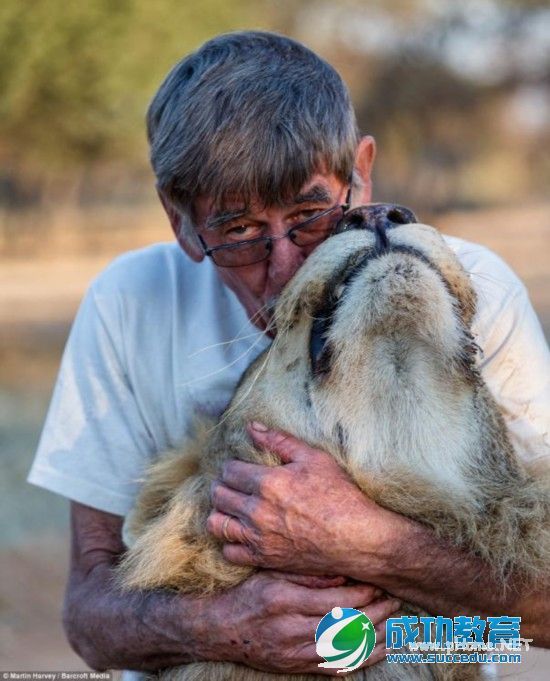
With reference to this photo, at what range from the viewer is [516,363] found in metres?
3.25

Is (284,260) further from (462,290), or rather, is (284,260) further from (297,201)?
(462,290)

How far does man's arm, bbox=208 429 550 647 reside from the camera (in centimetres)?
264

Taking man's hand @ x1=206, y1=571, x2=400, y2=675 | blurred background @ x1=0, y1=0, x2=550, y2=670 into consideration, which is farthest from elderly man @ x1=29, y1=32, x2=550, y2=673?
blurred background @ x1=0, y1=0, x2=550, y2=670

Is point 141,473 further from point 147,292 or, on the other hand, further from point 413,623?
point 413,623

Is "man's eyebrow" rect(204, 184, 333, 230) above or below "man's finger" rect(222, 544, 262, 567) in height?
above

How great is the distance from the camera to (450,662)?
2668 millimetres

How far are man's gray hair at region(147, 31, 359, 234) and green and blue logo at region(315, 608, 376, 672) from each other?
1120mm

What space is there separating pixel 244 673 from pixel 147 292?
1419 millimetres

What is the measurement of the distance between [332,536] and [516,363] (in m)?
0.89

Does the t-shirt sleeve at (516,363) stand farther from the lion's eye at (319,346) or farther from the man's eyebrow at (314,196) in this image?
the lion's eye at (319,346)

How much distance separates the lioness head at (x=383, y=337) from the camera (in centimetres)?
254

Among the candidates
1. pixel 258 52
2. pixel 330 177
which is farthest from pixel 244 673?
pixel 258 52

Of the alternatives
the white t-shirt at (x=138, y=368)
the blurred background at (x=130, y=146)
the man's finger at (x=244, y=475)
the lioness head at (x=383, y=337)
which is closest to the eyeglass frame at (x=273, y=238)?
the white t-shirt at (x=138, y=368)

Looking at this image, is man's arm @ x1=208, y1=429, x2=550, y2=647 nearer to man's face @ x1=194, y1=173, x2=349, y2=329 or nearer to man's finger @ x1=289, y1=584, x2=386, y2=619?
man's finger @ x1=289, y1=584, x2=386, y2=619
